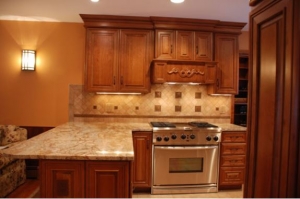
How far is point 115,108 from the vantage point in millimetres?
3455

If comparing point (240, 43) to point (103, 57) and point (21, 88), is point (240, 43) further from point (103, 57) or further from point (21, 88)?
point (21, 88)

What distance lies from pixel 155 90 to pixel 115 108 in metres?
0.74

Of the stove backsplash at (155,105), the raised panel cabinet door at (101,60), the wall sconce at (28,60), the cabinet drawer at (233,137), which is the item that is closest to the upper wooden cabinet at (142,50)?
the raised panel cabinet door at (101,60)

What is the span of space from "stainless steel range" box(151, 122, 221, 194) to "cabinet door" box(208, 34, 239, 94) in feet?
2.44

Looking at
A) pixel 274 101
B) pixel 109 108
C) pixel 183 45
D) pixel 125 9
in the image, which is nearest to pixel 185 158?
pixel 109 108

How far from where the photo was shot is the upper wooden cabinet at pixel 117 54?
312cm

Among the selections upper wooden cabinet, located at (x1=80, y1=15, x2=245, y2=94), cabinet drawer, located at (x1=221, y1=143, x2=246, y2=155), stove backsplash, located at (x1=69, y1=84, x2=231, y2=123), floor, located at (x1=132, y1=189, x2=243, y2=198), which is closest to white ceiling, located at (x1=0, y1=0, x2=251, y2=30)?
upper wooden cabinet, located at (x1=80, y1=15, x2=245, y2=94)

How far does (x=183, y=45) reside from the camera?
10.6 ft

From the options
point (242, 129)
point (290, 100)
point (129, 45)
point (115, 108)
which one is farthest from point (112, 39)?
point (290, 100)

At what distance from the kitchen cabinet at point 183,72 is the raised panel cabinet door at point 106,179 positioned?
1.73 meters

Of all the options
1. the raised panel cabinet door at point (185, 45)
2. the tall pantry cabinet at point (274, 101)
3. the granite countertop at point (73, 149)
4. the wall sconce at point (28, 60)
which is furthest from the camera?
the wall sconce at point (28, 60)

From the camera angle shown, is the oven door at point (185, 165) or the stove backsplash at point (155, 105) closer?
the oven door at point (185, 165)

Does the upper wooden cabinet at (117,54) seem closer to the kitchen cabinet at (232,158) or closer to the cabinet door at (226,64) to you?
the cabinet door at (226,64)

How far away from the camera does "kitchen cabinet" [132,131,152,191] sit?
9.64ft
